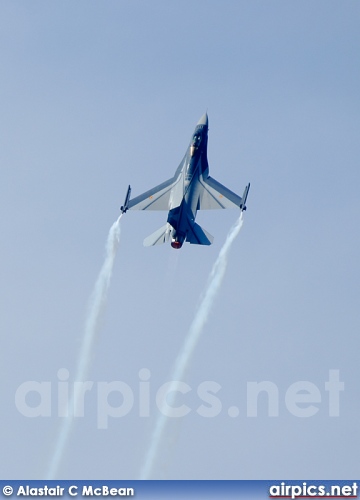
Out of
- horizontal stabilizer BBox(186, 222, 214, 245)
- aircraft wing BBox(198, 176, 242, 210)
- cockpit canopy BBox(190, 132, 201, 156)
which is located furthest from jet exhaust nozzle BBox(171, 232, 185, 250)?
cockpit canopy BBox(190, 132, 201, 156)

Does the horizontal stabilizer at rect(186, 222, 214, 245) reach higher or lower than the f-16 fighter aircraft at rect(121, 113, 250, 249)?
lower

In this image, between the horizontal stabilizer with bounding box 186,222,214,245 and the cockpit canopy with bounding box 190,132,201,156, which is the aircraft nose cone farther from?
→ the horizontal stabilizer with bounding box 186,222,214,245

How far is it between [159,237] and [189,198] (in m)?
3.83

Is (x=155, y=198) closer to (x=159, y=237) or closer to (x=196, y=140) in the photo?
(x=196, y=140)

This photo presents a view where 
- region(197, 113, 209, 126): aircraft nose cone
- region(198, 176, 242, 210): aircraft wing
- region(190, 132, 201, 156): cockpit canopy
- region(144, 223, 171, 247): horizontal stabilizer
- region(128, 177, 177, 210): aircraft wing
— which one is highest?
region(197, 113, 209, 126): aircraft nose cone

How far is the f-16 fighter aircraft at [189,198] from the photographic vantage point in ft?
323

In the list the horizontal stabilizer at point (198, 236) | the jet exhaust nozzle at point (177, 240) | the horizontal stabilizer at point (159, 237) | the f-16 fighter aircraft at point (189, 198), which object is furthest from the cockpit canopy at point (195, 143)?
the jet exhaust nozzle at point (177, 240)

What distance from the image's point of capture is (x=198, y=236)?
98.5 m

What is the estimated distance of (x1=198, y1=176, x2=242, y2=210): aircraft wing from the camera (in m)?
104

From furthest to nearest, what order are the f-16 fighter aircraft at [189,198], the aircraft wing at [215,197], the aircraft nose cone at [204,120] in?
the aircraft nose cone at [204,120], the aircraft wing at [215,197], the f-16 fighter aircraft at [189,198]

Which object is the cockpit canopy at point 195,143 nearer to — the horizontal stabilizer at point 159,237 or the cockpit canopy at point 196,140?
the cockpit canopy at point 196,140

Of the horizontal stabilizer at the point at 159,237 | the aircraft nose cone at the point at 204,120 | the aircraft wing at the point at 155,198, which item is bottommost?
the horizontal stabilizer at the point at 159,237

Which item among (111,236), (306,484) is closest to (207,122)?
(111,236)

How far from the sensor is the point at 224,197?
104 metres
